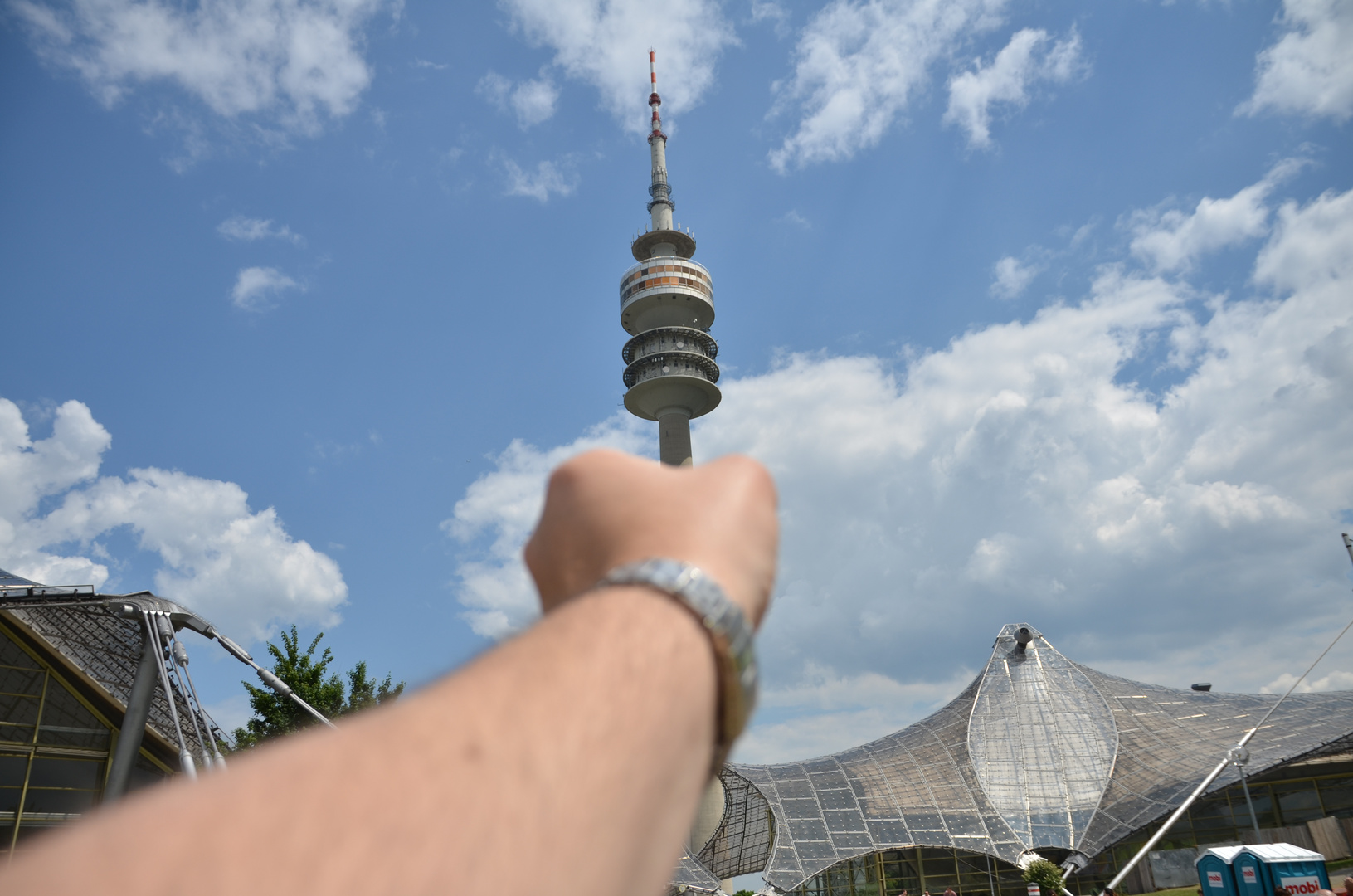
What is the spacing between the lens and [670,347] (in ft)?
157

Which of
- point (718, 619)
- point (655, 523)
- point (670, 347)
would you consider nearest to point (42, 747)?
point (655, 523)

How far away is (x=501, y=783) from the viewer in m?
0.58

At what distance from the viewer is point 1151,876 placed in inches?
1252

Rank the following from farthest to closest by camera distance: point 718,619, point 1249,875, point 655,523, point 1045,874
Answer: point 1045,874, point 1249,875, point 655,523, point 718,619

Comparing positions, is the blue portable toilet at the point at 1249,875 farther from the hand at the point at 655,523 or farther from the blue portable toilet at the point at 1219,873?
the hand at the point at 655,523

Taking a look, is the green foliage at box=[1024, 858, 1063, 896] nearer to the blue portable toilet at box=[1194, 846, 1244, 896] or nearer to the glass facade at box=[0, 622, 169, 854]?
the blue portable toilet at box=[1194, 846, 1244, 896]

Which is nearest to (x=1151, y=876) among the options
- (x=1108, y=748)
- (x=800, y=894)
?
(x=1108, y=748)

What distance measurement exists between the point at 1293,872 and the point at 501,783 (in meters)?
23.9

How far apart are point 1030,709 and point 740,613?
4247 centimetres

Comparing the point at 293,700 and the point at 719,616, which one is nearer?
the point at 719,616

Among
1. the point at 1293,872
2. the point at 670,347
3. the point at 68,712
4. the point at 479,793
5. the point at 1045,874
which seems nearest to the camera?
the point at 479,793

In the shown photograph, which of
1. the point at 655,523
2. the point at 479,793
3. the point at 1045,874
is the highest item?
the point at 655,523

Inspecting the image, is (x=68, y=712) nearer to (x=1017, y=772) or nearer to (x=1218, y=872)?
(x=1218, y=872)

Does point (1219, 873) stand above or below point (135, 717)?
below
